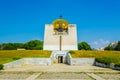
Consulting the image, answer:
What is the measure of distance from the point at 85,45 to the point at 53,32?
25.0 m

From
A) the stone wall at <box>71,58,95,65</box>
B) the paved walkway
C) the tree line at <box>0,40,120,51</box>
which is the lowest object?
the paved walkway

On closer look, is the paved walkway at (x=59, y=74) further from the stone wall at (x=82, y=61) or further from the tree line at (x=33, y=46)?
the tree line at (x=33, y=46)

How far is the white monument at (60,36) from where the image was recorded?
43812mm

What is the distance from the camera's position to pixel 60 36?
4441cm

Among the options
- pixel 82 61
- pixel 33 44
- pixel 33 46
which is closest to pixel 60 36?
pixel 82 61

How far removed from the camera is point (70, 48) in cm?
4366

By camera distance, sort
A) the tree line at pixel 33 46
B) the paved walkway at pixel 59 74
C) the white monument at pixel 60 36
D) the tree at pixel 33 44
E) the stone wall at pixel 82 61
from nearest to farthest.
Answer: the paved walkway at pixel 59 74 → the stone wall at pixel 82 61 → the white monument at pixel 60 36 → the tree line at pixel 33 46 → the tree at pixel 33 44

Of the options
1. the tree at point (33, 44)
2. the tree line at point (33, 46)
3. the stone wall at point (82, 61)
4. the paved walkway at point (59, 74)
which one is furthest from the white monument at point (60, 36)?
the tree at point (33, 44)

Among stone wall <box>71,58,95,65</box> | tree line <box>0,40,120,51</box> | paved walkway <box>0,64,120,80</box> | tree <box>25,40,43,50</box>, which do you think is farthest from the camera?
tree <box>25,40,43,50</box>

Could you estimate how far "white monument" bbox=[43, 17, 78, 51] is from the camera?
144 feet

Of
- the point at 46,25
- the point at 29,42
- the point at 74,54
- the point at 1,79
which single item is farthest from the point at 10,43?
the point at 1,79

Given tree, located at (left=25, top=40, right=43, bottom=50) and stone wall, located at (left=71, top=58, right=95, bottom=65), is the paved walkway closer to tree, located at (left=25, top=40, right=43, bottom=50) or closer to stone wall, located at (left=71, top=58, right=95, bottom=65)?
stone wall, located at (left=71, top=58, right=95, bottom=65)

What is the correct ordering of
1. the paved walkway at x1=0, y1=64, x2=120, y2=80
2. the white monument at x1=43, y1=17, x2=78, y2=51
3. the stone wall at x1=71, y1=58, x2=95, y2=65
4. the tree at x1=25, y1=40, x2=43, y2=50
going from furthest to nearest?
the tree at x1=25, y1=40, x2=43, y2=50 < the white monument at x1=43, y1=17, x2=78, y2=51 < the stone wall at x1=71, y1=58, x2=95, y2=65 < the paved walkway at x1=0, y1=64, x2=120, y2=80

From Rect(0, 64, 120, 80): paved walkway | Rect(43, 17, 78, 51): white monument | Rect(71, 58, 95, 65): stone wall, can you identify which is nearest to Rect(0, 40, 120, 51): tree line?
Rect(43, 17, 78, 51): white monument
